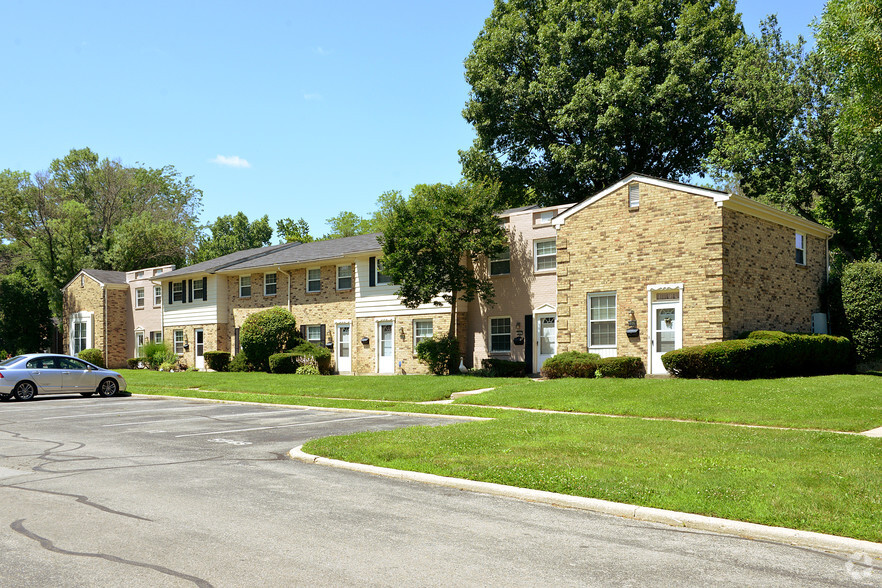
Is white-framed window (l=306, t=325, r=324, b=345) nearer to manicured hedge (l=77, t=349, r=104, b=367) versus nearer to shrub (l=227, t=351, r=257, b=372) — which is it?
shrub (l=227, t=351, r=257, b=372)

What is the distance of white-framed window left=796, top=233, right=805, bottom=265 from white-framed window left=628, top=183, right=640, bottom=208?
7511mm

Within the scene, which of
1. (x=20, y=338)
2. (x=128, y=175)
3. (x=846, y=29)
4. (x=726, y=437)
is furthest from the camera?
(x=128, y=175)

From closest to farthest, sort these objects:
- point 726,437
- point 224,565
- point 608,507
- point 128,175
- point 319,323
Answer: point 224,565 → point 608,507 → point 726,437 → point 319,323 → point 128,175

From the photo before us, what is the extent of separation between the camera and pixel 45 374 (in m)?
22.9

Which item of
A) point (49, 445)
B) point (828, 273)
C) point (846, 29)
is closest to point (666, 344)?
point (828, 273)

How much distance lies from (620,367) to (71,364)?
701 inches

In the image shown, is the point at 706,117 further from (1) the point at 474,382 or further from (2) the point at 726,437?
(2) the point at 726,437

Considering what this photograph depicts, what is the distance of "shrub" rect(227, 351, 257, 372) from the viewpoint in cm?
3550

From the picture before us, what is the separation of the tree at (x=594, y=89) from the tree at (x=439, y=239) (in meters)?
10.2

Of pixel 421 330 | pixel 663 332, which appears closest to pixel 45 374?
pixel 421 330

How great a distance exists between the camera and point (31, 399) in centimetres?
2278

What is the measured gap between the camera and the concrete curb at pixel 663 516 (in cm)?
628

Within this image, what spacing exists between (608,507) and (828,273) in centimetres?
2524

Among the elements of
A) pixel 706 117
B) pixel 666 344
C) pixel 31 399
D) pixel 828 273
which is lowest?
pixel 31 399
